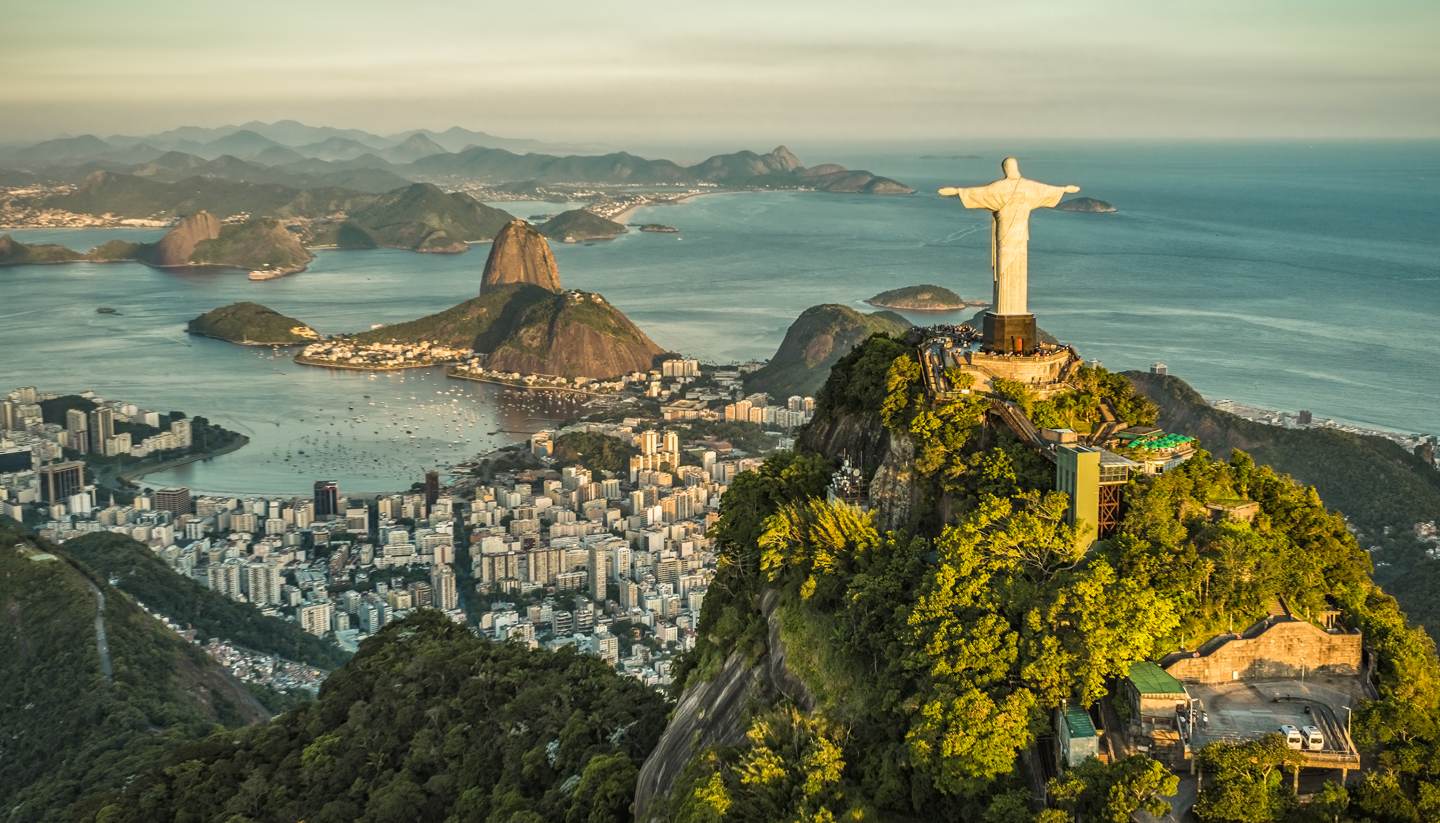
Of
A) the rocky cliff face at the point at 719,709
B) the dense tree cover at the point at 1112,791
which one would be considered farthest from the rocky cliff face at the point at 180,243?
the dense tree cover at the point at 1112,791

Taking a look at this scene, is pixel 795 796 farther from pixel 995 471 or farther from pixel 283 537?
pixel 283 537

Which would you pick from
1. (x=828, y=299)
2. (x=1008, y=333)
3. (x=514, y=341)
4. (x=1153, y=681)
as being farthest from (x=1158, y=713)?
(x=828, y=299)

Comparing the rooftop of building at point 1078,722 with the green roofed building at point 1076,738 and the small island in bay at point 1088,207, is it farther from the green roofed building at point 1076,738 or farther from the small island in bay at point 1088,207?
the small island in bay at point 1088,207

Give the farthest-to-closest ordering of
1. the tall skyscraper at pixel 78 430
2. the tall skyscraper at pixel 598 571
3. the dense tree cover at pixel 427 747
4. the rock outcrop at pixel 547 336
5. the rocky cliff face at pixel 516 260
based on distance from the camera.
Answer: the rocky cliff face at pixel 516 260
the rock outcrop at pixel 547 336
the tall skyscraper at pixel 78 430
the tall skyscraper at pixel 598 571
the dense tree cover at pixel 427 747

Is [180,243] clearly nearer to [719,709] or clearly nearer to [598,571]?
[598,571]

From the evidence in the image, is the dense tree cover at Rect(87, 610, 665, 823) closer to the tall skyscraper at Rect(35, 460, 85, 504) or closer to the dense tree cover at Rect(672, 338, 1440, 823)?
the dense tree cover at Rect(672, 338, 1440, 823)

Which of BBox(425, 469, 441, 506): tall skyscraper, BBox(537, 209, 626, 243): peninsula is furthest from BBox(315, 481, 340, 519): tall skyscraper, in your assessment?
BBox(537, 209, 626, 243): peninsula
